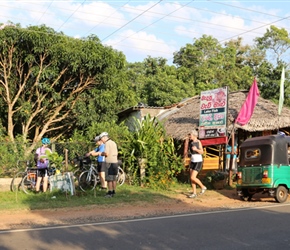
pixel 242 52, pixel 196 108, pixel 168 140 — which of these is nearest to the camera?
pixel 168 140

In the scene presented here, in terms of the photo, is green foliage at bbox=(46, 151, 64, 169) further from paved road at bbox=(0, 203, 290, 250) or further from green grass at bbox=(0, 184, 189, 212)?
paved road at bbox=(0, 203, 290, 250)

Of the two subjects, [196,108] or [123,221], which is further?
[196,108]

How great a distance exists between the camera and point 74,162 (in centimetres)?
1374

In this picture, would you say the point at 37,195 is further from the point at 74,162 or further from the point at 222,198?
the point at 222,198

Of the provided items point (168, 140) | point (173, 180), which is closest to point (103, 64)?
point (168, 140)

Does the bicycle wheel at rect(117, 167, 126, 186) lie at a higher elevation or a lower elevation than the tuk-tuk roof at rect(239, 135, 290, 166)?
lower

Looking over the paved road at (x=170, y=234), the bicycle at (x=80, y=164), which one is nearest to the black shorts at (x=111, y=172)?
the bicycle at (x=80, y=164)

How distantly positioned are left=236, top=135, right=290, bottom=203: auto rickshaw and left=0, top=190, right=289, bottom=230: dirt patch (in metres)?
0.36

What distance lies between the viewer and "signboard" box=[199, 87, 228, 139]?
49.4ft

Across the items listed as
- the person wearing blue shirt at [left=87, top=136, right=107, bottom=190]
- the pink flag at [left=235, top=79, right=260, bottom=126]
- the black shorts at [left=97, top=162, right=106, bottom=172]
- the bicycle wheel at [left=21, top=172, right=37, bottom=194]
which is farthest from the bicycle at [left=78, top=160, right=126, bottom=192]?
the pink flag at [left=235, top=79, right=260, bottom=126]

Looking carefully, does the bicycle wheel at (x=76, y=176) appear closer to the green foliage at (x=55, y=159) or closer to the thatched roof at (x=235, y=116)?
the green foliage at (x=55, y=159)

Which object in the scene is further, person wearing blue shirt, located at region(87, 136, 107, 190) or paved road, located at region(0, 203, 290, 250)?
person wearing blue shirt, located at region(87, 136, 107, 190)

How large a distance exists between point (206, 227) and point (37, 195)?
6.14 m

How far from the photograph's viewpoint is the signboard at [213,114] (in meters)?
15.1
